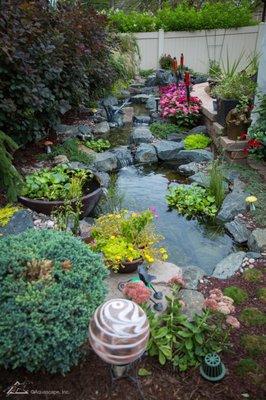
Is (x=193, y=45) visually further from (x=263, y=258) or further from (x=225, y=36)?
(x=263, y=258)

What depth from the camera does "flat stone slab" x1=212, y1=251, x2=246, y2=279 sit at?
3578mm

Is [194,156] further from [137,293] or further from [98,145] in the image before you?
[137,293]

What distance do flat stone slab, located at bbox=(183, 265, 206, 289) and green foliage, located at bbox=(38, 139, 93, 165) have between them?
293 centimetres

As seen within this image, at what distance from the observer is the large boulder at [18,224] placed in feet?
11.6

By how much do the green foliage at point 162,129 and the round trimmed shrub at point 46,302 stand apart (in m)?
5.57

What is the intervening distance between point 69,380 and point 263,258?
89.3 inches

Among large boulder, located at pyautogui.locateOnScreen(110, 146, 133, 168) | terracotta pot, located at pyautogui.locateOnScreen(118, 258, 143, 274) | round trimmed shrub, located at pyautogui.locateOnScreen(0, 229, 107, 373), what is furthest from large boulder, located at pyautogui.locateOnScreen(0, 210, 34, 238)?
large boulder, located at pyautogui.locateOnScreen(110, 146, 133, 168)

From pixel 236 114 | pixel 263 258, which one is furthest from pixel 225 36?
pixel 263 258

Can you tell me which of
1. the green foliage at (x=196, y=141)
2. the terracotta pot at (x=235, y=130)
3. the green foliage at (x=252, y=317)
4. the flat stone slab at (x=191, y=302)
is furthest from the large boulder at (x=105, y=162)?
the green foliage at (x=252, y=317)

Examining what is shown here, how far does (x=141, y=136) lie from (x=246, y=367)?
5559mm

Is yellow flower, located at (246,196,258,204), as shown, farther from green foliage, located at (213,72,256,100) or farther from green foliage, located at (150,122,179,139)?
green foliage, located at (150,122,179,139)

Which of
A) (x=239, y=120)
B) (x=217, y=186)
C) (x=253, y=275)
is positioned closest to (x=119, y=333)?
(x=253, y=275)

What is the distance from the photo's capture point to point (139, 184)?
6.00 metres

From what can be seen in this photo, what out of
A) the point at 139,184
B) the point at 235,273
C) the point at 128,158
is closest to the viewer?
the point at 235,273
